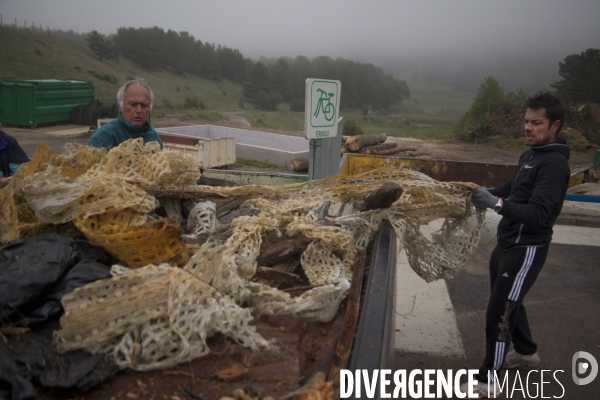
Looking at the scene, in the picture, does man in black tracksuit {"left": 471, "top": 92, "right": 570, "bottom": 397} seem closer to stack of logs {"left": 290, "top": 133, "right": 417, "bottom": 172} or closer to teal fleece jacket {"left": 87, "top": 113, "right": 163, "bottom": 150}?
teal fleece jacket {"left": 87, "top": 113, "right": 163, "bottom": 150}

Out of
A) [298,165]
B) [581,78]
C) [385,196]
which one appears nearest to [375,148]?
[298,165]

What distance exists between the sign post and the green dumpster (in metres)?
18.9

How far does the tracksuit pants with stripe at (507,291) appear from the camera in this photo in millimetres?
2943

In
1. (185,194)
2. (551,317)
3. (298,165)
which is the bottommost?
(551,317)

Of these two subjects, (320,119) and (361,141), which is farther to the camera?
(361,141)

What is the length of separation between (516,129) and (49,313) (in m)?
26.0

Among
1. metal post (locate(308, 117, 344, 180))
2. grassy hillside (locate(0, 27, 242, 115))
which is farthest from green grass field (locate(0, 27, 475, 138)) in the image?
metal post (locate(308, 117, 344, 180))

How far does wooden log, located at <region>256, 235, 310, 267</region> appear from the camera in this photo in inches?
90.2

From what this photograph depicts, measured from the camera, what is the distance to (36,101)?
1945cm

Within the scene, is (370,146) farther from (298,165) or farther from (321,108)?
(321,108)

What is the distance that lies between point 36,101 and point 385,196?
2109 cm

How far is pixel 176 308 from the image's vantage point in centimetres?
153

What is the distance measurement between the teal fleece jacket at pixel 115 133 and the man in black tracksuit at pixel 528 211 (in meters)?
2.51

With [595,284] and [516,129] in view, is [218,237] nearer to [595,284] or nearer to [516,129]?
[595,284]
